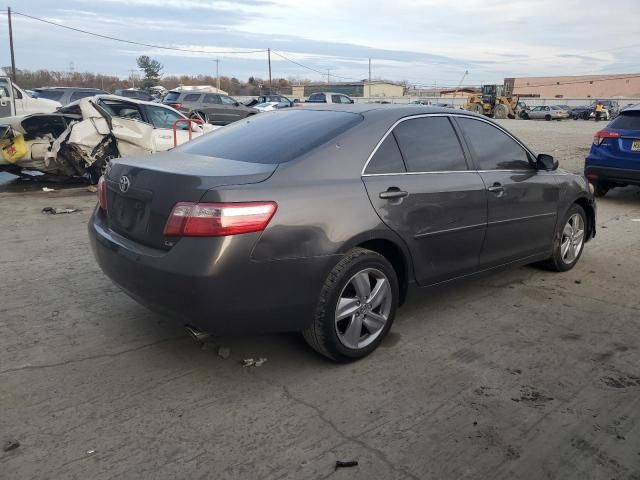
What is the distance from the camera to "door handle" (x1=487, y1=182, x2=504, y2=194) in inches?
171

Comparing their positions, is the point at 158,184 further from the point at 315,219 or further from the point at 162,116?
the point at 162,116

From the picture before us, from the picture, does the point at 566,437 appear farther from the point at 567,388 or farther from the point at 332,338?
the point at 332,338

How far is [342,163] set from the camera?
11.3ft

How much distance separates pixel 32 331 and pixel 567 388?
352 centimetres

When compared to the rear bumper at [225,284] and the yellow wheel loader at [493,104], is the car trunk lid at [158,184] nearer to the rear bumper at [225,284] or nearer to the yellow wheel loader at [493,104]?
the rear bumper at [225,284]

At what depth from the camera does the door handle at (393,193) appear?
356cm

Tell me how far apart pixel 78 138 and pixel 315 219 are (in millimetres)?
7571

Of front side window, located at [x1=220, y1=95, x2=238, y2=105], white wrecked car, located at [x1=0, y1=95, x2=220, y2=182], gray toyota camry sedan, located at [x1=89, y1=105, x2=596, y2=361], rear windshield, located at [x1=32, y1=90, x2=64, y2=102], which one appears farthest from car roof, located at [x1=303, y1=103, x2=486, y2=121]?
front side window, located at [x1=220, y1=95, x2=238, y2=105]

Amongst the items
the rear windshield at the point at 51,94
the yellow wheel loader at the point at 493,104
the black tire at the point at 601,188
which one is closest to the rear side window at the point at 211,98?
the rear windshield at the point at 51,94

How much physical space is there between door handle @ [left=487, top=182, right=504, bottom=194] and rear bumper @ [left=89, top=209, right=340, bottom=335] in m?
1.72

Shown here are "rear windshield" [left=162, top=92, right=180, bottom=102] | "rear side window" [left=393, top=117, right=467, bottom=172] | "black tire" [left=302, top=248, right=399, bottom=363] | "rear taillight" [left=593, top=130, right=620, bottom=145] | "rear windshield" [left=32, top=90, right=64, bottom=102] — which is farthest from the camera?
"rear windshield" [left=162, top=92, right=180, bottom=102]

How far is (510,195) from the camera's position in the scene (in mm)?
4531

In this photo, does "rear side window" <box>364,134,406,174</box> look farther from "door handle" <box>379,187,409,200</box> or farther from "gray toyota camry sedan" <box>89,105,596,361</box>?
"door handle" <box>379,187,409,200</box>

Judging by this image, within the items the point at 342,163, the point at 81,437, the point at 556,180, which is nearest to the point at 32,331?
the point at 81,437
